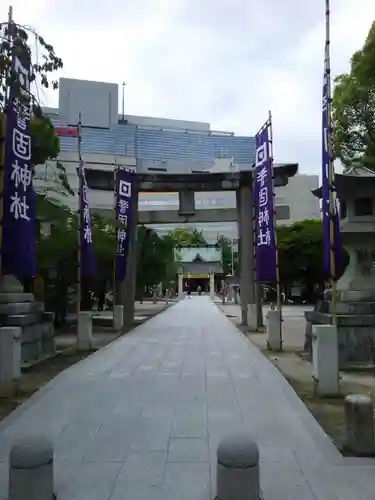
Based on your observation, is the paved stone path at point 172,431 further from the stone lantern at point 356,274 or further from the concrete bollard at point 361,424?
the stone lantern at point 356,274

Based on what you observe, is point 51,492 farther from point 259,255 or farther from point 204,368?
point 259,255

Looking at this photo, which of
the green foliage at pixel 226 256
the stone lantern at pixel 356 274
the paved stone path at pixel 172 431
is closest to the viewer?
the paved stone path at pixel 172 431

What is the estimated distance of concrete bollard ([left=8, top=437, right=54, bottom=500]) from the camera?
3.87 m

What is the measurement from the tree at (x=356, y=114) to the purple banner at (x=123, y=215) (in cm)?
820

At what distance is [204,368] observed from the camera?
11.3 m

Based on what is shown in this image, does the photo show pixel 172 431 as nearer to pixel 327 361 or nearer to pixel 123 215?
pixel 327 361

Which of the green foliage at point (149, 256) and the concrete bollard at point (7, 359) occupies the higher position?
the green foliage at point (149, 256)

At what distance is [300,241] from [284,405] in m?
38.8

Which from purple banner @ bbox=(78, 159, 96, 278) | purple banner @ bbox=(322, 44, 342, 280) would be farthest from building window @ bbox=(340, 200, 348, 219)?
purple banner @ bbox=(78, 159, 96, 278)

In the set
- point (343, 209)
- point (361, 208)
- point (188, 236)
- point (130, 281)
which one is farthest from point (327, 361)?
point (188, 236)

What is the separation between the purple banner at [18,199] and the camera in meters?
9.39

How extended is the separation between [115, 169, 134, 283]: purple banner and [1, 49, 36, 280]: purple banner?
30.6 ft

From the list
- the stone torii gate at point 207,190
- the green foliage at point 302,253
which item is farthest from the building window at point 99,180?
the green foliage at point 302,253

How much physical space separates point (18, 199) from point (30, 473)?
684cm
